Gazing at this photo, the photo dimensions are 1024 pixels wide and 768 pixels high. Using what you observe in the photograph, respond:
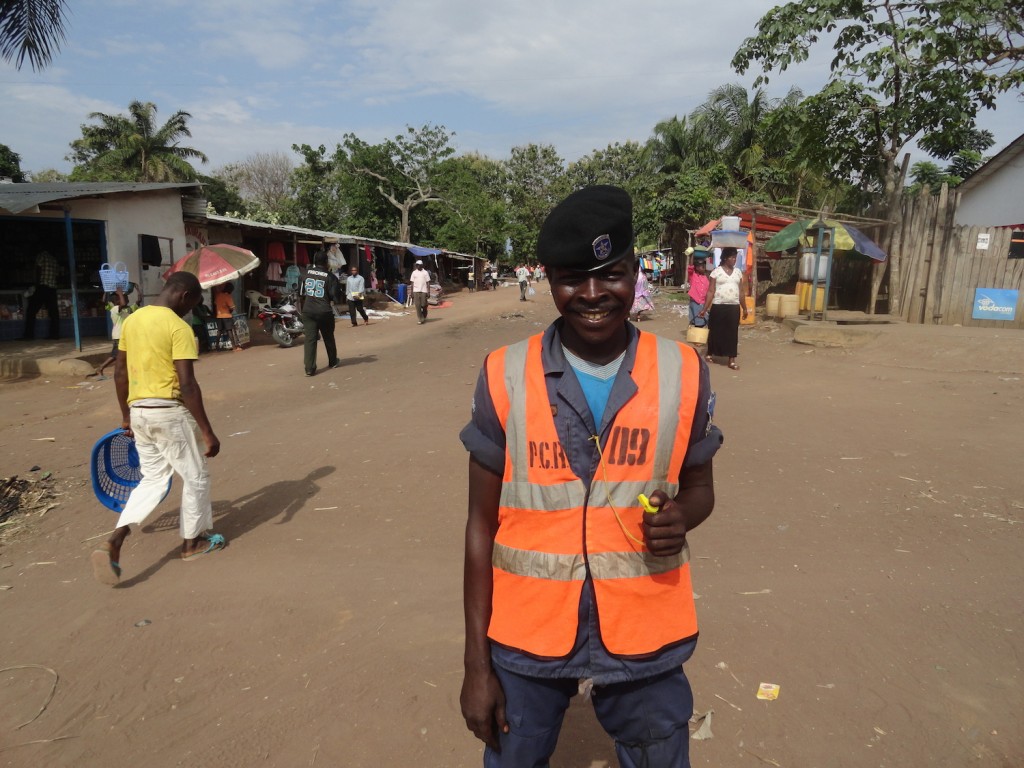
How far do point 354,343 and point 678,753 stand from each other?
44.1ft

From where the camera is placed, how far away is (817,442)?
20.0 feet

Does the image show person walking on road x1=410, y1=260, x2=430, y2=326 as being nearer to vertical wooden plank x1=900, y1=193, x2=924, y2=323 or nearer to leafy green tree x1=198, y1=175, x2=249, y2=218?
vertical wooden plank x1=900, y1=193, x2=924, y2=323

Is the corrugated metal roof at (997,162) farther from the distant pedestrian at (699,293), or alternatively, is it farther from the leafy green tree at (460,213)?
the leafy green tree at (460,213)

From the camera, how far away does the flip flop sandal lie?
423 cm

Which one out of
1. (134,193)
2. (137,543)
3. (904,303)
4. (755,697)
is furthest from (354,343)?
(755,697)

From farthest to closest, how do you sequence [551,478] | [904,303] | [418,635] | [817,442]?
[904,303]
[817,442]
[418,635]
[551,478]

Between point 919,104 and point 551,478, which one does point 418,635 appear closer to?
point 551,478

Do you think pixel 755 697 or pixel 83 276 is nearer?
pixel 755 697

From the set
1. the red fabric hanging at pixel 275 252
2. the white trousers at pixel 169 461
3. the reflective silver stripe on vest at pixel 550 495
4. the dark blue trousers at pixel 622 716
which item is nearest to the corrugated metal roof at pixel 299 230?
the red fabric hanging at pixel 275 252

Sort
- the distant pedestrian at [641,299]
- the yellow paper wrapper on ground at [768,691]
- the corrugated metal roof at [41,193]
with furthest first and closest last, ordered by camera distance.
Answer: the distant pedestrian at [641,299] → the corrugated metal roof at [41,193] → the yellow paper wrapper on ground at [768,691]

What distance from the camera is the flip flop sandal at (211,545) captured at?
4.23m

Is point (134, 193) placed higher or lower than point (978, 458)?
higher

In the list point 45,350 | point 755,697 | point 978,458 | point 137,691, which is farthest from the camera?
point 45,350

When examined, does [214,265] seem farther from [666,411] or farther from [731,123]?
[731,123]
